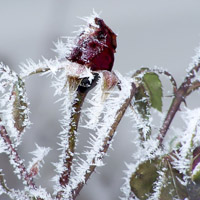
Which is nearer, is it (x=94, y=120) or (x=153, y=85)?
(x=94, y=120)

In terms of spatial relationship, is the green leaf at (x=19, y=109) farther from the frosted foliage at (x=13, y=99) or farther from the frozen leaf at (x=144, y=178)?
→ the frozen leaf at (x=144, y=178)

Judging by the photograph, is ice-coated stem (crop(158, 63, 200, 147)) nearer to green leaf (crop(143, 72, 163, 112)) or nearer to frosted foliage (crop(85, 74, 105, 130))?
green leaf (crop(143, 72, 163, 112))

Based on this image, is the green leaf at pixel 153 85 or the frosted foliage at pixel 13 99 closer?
the frosted foliage at pixel 13 99

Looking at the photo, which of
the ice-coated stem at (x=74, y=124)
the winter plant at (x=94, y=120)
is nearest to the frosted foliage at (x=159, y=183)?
the winter plant at (x=94, y=120)

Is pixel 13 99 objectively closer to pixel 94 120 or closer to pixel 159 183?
pixel 94 120

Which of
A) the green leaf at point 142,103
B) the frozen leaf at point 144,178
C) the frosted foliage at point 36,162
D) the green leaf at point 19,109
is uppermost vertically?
the green leaf at point 142,103

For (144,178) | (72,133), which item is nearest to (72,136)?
(72,133)

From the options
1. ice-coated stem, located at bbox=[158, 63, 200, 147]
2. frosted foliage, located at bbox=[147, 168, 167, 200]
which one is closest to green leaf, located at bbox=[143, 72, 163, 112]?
ice-coated stem, located at bbox=[158, 63, 200, 147]

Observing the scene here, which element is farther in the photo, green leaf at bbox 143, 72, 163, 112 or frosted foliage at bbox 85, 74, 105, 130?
green leaf at bbox 143, 72, 163, 112

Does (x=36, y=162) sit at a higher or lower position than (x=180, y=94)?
lower
